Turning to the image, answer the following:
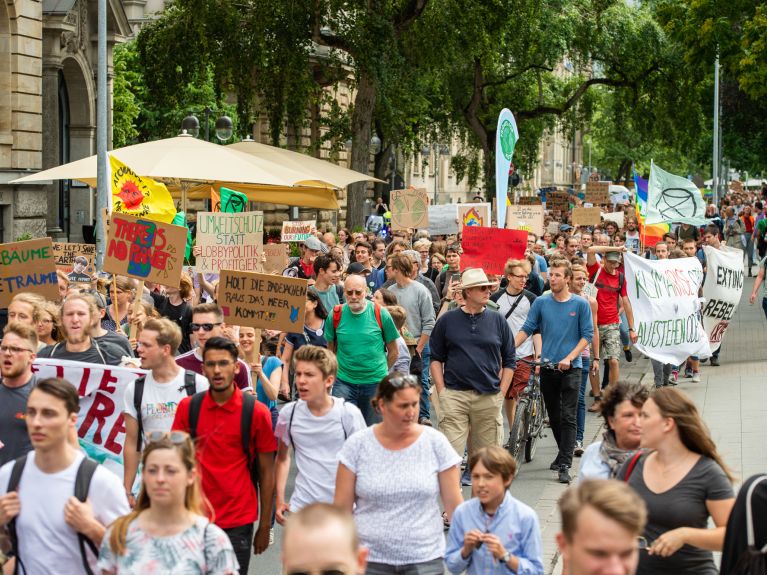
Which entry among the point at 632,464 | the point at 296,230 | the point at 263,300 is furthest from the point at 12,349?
the point at 296,230

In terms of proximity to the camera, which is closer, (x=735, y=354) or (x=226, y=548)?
(x=226, y=548)

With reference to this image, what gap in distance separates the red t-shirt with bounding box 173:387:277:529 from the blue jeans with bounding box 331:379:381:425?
11.5ft

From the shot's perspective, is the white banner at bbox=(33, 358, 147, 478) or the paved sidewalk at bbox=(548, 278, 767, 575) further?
the paved sidewalk at bbox=(548, 278, 767, 575)

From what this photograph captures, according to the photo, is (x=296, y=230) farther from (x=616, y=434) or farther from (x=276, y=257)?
(x=616, y=434)

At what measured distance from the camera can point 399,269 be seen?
12.3 meters

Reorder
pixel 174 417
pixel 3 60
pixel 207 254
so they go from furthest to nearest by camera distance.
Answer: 1. pixel 3 60
2. pixel 207 254
3. pixel 174 417

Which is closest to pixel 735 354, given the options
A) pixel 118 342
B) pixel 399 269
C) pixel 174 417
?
pixel 399 269

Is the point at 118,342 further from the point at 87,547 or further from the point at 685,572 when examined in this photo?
the point at 685,572

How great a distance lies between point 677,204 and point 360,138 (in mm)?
9070

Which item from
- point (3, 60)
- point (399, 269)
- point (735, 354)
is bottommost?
point (735, 354)

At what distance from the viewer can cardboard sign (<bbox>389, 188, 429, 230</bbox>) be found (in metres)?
23.1

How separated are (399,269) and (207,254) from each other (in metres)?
2.10

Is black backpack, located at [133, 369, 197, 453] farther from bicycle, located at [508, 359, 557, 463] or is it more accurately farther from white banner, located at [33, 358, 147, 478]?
bicycle, located at [508, 359, 557, 463]

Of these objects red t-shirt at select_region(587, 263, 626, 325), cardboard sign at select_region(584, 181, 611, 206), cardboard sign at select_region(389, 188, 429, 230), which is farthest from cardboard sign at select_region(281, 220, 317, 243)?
cardboard sign at select_region(584, 181, 611, 206)
